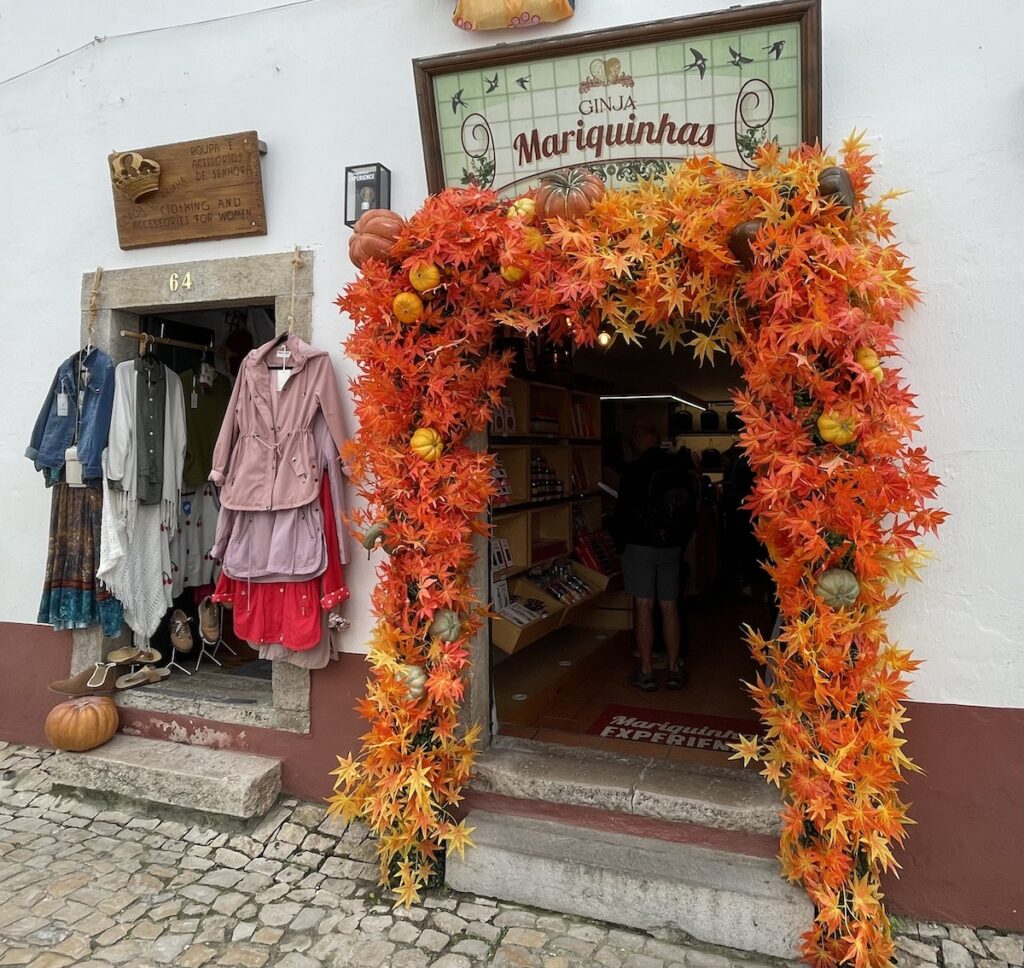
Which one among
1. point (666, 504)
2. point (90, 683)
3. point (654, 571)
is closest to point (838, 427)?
point (666, 504)

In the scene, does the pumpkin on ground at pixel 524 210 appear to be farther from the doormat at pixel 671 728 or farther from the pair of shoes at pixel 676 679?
the pair of shoes at pixel 676 679

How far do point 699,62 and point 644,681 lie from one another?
3.91 metres

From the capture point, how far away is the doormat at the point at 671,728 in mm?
4316

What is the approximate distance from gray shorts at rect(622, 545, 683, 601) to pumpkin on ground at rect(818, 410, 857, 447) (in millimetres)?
2715

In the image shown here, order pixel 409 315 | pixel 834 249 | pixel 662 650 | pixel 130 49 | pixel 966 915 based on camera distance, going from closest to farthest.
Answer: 1. pixel 834 249
2. pixel 966 915
3. pixel 409 315
4. pixel 130 49
5. pixel 662 650

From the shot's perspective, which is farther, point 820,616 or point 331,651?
point 331,651

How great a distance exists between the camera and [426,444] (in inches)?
128

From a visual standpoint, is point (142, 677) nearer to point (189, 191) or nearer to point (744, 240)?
point (189, 191)

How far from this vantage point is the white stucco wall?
9.62 ft

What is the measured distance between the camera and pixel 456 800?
3322 mm

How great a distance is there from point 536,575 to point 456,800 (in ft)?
7.78

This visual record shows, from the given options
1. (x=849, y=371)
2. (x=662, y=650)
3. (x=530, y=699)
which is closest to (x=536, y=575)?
(x=530, y=699)

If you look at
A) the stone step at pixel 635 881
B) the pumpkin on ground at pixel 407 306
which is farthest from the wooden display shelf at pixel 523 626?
the pumpkin on ground at pixel 407 306

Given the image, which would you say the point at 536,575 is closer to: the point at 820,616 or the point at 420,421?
the point at 420,421
